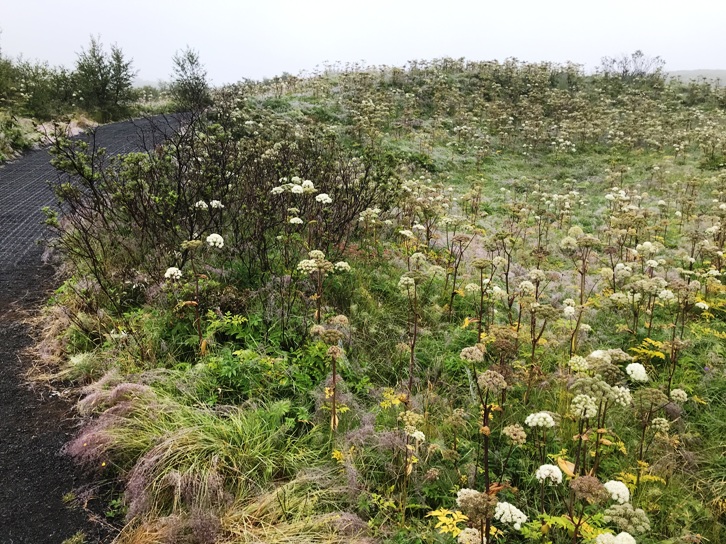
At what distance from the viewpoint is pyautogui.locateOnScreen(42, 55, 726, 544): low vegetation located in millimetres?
3078

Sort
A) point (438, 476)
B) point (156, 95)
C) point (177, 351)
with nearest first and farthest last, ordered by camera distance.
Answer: point (438, 476) → point (177, 351) → point (156, 95)

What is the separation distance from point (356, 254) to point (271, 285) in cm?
172

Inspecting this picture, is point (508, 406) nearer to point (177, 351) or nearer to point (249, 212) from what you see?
point (177, 351)

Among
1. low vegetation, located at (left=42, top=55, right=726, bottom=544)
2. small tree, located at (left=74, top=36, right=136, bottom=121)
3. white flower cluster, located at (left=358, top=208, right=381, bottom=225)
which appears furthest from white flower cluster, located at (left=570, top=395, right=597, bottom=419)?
small tree, located at (left=74, top=36, right=136, bottom=121)

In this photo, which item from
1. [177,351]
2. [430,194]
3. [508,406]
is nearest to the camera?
[508,406]

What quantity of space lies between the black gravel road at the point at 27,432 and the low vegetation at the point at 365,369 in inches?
9.1

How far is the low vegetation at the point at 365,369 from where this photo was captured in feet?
10.1

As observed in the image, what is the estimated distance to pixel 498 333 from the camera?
11.9ft

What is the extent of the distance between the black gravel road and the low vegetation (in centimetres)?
23

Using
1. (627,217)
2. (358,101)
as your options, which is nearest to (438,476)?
(627,217)

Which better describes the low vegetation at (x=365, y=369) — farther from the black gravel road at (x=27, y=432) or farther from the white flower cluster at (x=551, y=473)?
the black gravel road at (x=27, y=432)

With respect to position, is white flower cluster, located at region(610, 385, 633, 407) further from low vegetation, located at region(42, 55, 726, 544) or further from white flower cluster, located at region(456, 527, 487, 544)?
white flower cluster, located at region(456, 527, 487, 544)

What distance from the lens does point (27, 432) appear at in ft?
12.5

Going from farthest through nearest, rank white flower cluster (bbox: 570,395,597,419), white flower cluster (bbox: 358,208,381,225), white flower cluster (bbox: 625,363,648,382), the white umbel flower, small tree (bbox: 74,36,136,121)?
small tree (bbox: 74,36,136,121)
white flower cluster (bbox: 358,208,381,225)
white flower cluster (bbox: 625,363,648,382)
white flower cluster (bbox: 570,395,597,419)
the white umbel flower
